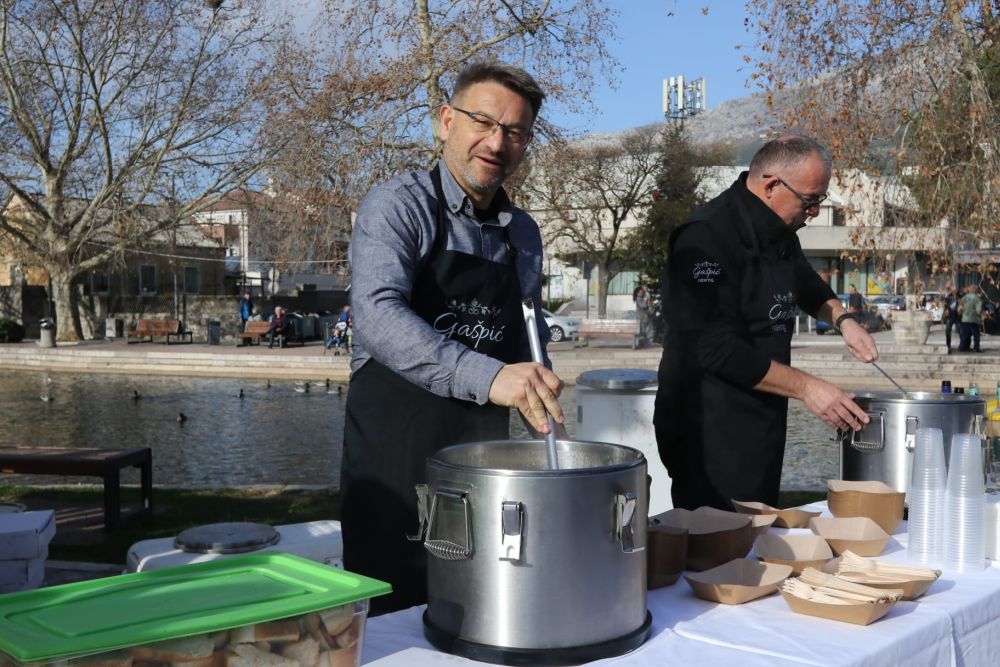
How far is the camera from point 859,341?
3293 millimetres

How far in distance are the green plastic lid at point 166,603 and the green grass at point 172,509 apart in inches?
192

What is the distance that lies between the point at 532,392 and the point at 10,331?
35428mm

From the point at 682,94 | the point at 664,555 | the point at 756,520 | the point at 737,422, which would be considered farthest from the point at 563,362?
the point at 682,94

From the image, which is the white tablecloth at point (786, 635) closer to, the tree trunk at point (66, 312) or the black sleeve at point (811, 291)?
the black sleeve at point (811, 291)

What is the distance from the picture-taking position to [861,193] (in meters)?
11.4

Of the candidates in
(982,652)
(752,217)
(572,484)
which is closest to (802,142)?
(752,217)

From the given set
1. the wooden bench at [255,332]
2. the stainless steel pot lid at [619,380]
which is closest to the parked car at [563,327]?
the wooden bench at [255,332]

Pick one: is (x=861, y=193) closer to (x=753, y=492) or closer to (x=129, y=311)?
(x=753, y=492)

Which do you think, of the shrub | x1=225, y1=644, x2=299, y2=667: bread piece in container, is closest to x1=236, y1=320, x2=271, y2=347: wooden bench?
the shrub

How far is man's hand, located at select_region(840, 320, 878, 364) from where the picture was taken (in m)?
3.28

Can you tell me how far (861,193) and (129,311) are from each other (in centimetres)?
3438

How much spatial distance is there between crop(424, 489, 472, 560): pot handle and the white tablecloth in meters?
0.20

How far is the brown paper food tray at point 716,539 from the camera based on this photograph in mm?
2213

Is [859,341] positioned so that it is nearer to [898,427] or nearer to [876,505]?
[898,427]
